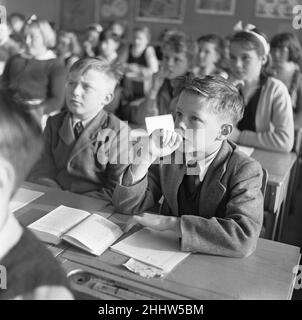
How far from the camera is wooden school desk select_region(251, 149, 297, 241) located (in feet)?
6.64

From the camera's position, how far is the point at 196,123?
4.95ft

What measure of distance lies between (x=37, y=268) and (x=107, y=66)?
145 cm

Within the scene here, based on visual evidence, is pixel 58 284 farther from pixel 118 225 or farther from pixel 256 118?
pixel 256 118

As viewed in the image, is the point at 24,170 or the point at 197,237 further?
the point at 197,237

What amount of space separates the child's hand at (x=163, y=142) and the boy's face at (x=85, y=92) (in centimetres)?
65

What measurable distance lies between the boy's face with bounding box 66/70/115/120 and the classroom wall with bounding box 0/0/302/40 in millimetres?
5130

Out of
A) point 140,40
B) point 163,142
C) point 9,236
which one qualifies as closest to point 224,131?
point 163,142

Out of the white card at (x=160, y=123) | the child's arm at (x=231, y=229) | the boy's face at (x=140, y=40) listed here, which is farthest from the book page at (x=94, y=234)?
the boy's face at (x=140, y=40)

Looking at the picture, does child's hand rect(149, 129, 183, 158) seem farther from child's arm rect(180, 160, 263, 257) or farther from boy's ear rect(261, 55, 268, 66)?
boy's ear rect(261, 55, 268, 66)

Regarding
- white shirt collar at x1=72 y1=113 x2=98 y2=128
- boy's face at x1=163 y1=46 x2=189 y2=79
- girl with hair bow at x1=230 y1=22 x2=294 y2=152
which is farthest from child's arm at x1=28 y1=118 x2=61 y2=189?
boy's face at x1=163 y1=46 x2=189 y2=79

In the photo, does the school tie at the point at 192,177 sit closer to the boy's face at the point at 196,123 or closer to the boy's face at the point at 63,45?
the boy's face at the point at 196,123

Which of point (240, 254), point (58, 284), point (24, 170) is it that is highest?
point (24, 170)

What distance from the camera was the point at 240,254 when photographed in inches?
51.0
